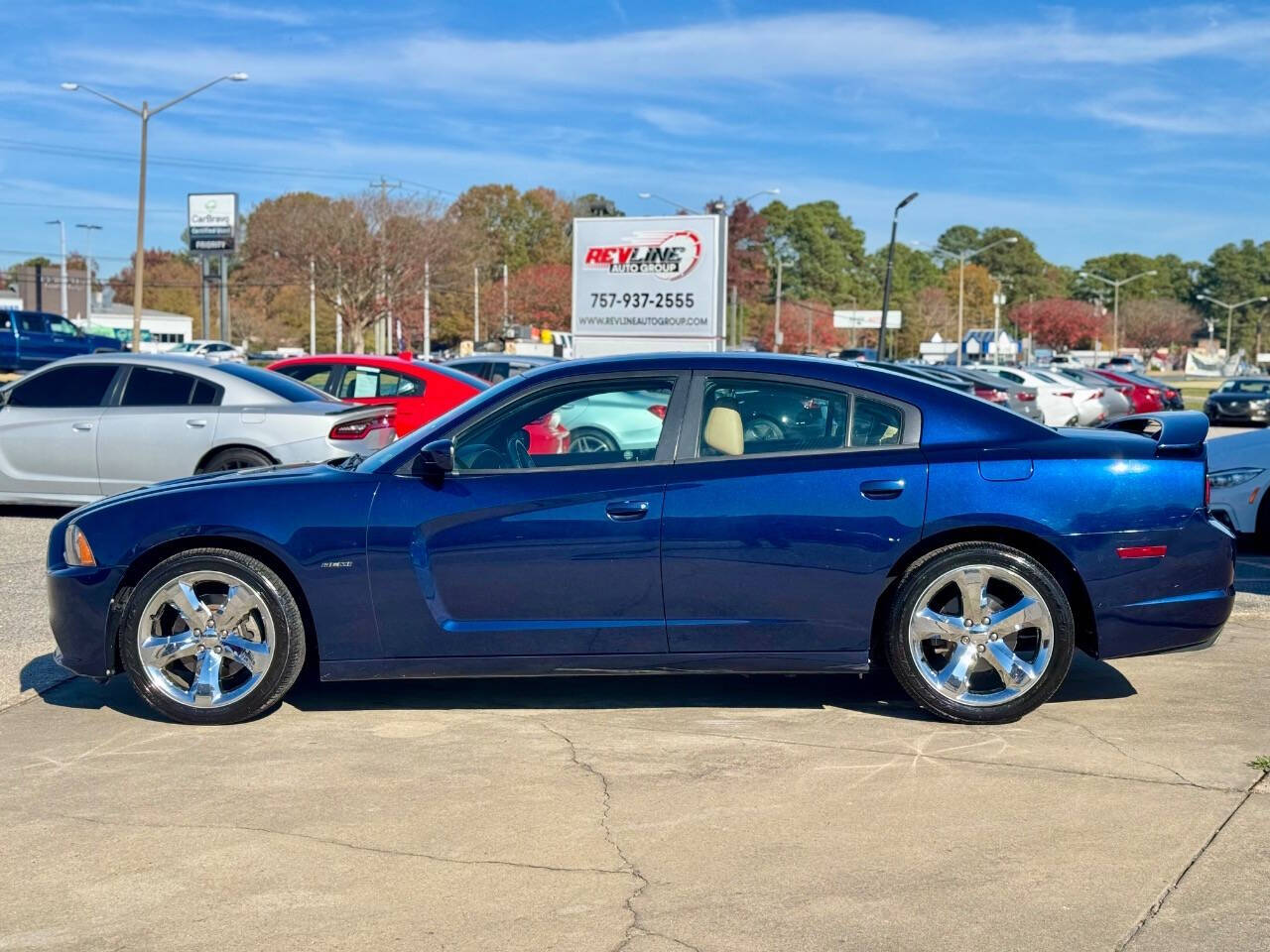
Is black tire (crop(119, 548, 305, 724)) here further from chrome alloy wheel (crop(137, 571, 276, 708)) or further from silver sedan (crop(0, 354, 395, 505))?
silver sedan (crop(0, 354, 395, 505))

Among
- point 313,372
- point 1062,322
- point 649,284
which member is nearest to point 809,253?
point 1062,322

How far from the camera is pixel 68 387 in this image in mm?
11602


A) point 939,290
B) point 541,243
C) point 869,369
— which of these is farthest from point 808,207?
point 869,369

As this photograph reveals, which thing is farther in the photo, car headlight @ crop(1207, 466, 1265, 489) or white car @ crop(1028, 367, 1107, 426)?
white car @ crop(1028, 367, 1107, 426)

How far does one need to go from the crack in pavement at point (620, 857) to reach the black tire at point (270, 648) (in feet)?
3.46

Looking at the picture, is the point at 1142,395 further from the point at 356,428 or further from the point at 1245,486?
the point at 356,428

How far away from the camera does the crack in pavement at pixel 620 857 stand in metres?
3.62

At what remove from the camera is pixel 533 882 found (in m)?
4.00

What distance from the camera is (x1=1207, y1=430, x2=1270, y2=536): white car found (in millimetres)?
9984

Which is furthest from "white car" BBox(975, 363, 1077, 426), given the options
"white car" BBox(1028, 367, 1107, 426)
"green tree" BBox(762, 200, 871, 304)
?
"green tree" BBox(762, 200, 871, 304)

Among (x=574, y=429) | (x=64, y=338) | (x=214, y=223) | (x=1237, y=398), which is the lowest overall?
(x=1237, y=398)

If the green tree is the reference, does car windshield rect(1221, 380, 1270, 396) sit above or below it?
below

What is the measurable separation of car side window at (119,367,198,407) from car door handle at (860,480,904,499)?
7286 millimetres

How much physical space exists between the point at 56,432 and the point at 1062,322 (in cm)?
12195
